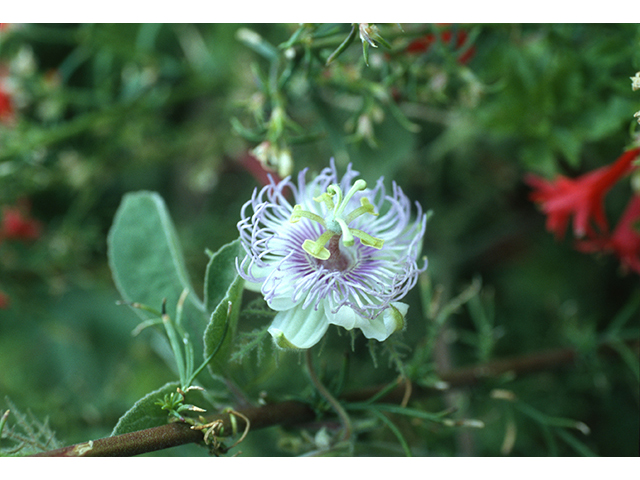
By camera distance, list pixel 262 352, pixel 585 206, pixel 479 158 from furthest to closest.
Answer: pixel 479 158, pixel 585 206, pixel 262 352

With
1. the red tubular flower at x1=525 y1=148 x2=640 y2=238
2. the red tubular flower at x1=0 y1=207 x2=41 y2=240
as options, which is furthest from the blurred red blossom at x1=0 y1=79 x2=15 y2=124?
the red tubular flower at x1=525 y1=148 x2=640 y2=238

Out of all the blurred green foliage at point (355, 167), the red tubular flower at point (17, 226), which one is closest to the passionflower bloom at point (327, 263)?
the blurred green foliage at point (355, 167)

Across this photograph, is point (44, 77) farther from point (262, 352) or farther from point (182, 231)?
point (262, 352)

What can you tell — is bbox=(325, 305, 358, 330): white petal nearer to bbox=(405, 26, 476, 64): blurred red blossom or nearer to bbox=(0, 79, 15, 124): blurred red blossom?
bbox=(405, 26, 476, 64): blurred red blossom

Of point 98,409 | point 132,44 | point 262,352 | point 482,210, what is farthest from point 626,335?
point 132,44

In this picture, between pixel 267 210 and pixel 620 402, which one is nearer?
pixel 267 210

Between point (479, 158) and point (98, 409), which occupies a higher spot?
point (479, 158)

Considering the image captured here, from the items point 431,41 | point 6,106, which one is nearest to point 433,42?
point 431,41
